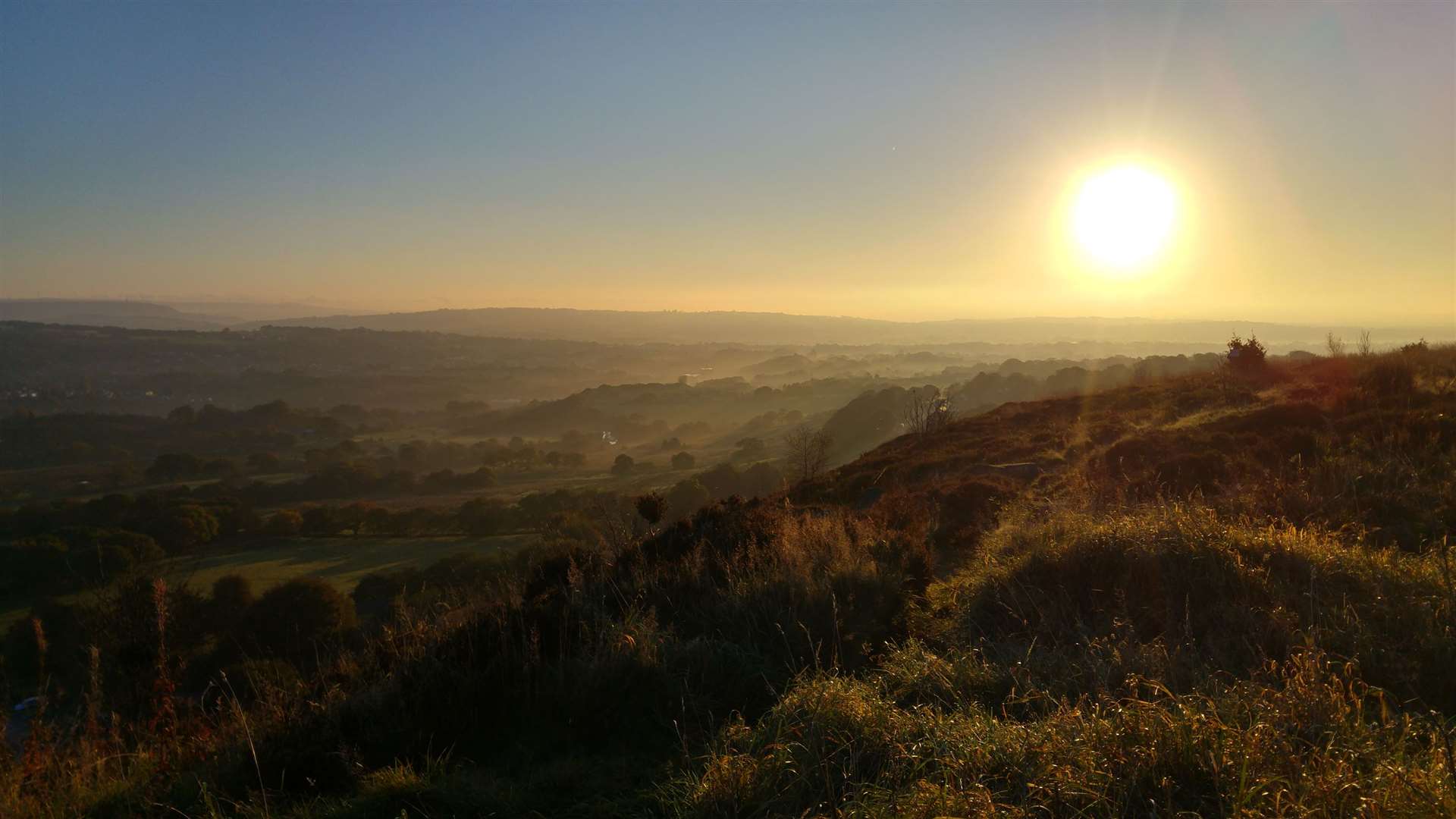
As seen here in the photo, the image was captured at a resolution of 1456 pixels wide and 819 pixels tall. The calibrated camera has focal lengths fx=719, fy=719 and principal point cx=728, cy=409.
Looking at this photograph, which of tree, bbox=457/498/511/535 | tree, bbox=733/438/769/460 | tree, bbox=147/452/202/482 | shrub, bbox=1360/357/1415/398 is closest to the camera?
shrub, bbox=1360/357/1415/398

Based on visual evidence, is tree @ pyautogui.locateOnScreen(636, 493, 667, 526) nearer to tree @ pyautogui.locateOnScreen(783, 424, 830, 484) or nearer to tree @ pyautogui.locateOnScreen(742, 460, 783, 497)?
tree @ pyautogui.locateOnScreen(783, 424, 830, 484)

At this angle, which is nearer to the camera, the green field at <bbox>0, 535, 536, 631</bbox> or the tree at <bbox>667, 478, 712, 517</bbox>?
the green field at <bbox>0, 535, 536, 631</bbox>

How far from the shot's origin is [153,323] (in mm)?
144250

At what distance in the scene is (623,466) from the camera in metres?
44.6

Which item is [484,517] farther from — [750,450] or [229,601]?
[750,450]

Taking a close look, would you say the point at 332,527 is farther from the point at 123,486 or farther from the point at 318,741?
the point at 318,741

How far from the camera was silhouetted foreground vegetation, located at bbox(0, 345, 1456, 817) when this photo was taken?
2492 millimetres

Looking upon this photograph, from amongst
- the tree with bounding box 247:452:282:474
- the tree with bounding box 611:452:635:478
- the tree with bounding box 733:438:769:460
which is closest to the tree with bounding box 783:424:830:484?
the tree with bounding box 733:438:769:460

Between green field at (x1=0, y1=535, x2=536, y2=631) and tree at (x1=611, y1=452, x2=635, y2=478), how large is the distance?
16982mm

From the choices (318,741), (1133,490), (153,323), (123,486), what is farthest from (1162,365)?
(153,323)

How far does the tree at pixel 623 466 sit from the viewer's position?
1713 inches

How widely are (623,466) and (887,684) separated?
136 feet

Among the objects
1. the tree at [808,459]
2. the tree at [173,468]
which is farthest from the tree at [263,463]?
the tree at [808,459]

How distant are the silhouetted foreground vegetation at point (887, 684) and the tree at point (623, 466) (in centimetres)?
3635
